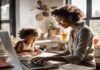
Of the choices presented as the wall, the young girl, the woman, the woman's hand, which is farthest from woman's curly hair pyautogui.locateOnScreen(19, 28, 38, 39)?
the wall

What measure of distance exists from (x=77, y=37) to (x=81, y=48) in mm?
185

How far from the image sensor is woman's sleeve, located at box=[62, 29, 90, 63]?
1.82m

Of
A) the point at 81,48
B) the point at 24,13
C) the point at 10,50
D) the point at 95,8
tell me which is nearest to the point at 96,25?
the point at 95,8

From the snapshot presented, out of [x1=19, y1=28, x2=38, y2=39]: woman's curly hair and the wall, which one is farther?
the wall

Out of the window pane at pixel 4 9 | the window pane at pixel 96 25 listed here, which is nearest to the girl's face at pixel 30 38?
the window pane at pixel 4 9

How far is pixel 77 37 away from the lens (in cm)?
209

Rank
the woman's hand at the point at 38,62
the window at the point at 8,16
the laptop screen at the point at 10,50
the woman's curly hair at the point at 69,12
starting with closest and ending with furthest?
1. the laptop screen at the point at 10,50
2. the woman's hand at the point at 38,62
3. the woman's curly hair at the point at 69,12
4. the window at the point at 8,16

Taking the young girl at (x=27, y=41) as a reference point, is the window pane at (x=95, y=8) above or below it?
above

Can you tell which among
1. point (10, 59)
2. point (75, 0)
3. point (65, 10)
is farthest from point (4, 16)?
point (10, 59)

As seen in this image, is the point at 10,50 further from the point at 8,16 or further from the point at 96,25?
the point at 96,25

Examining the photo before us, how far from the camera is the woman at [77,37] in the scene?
1.88m

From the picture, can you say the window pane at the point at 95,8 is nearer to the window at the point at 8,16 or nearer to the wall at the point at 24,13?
the wall at the point at 24,13

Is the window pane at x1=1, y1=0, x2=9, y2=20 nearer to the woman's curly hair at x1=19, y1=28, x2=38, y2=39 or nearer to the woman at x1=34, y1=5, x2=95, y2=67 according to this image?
the woman's curly hair at x1=19, y1=28, x2=38, y2=39

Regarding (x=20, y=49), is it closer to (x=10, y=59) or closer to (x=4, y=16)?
(x=10, y=59)
